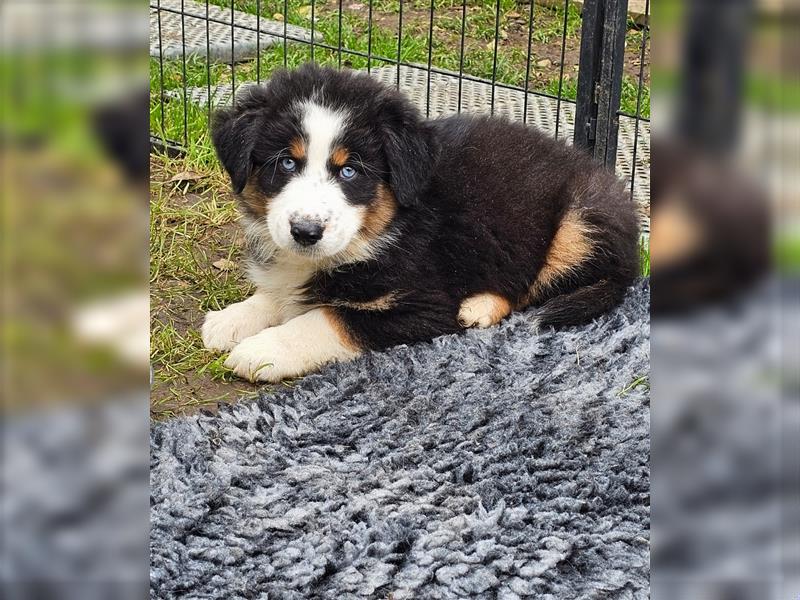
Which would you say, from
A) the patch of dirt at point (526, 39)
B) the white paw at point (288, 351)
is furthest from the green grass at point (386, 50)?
the white paw at point (288, 351)

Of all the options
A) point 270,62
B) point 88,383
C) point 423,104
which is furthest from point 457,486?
point 270,62

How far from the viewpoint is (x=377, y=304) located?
10.2ft

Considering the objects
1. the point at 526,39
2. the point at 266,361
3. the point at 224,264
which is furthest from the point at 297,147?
the point at 526,39

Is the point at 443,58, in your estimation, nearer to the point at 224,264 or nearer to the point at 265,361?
the point at 224,264

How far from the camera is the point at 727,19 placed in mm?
446

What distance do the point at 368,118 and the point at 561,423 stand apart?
1155 millimetres

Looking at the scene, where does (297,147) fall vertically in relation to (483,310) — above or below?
above

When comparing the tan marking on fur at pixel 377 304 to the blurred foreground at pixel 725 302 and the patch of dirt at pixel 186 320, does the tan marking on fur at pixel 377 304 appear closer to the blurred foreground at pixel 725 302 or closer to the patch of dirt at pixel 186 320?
the patch of dirt at pixel 186 320

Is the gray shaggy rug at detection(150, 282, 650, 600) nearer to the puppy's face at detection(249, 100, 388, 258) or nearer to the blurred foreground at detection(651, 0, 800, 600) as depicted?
the puppy's face at detection(249, 100, 388, 258)

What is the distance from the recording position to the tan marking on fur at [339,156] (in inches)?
116

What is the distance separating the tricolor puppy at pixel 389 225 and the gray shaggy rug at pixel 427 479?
151 mm

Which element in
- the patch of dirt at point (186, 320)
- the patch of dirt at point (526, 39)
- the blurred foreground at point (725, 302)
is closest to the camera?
the blurred foreground at point (725, 302)

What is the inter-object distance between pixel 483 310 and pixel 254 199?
85 centimetres

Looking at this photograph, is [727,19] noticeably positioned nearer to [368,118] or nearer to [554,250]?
[368,118]
